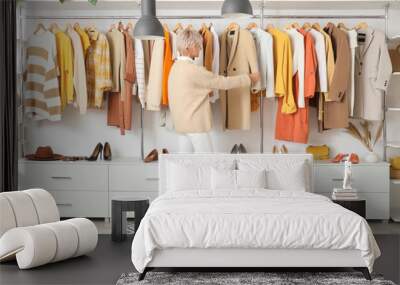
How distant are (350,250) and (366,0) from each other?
3399mm

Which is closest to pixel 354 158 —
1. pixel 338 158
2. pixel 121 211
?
pixel 338 158

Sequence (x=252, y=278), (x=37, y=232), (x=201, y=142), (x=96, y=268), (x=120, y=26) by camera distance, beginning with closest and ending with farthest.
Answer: (x=252, y=278) → (x=37, y=232) → (x=96, y=268) → (x=201, y=142) → (x=120, y=26)

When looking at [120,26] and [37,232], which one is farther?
[120,26]

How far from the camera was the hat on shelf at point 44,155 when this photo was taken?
7730 mm

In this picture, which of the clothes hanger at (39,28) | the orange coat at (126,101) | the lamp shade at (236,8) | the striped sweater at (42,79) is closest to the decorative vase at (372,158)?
the orange coat at (126,101)

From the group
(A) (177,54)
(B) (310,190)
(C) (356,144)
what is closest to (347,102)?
(C) (356,144)

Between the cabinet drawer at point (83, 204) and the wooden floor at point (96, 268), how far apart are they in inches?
47.7

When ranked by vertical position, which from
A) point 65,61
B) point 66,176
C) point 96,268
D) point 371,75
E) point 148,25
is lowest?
point 96,268

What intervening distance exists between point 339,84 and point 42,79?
10.1ft

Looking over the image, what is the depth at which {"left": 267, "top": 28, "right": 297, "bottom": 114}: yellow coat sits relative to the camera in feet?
24.5

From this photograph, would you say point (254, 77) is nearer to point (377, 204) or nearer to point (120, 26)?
point (120, 26)

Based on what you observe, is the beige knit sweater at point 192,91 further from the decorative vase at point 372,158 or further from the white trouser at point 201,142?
the decorative vase at point 372,158

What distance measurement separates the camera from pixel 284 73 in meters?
7.45

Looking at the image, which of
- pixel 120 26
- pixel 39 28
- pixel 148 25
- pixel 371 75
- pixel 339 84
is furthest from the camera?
pixel 39 28
